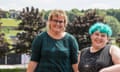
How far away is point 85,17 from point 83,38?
3.91 metres

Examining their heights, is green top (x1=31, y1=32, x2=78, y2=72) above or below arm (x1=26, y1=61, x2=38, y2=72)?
above

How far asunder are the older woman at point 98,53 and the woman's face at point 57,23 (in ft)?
1.42

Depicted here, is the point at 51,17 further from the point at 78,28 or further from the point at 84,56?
the point at 78,28

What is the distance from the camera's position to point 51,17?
467 cm

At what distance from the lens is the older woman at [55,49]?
4.66m

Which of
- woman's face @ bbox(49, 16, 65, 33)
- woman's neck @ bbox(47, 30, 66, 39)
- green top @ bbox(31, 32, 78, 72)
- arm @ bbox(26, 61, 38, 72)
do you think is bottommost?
arm @ bbox(26, 61, 38, 72)

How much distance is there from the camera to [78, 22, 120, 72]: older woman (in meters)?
4.11

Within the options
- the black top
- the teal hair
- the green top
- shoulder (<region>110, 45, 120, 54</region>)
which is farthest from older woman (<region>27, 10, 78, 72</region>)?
shoulder (<region>110, 45, 120, 54</region>)

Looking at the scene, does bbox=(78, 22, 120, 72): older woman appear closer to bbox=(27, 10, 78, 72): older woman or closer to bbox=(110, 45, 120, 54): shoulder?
bbox=(110, 45, 120, 54): shoulder

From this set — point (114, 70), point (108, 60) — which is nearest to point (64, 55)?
point (108, 60)

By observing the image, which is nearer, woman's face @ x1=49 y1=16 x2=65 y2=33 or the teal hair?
the teal hair

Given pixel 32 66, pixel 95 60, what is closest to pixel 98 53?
pixel 95 60

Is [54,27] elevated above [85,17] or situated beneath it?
elevated above

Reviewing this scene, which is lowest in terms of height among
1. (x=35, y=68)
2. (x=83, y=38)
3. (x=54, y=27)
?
(x=83, y=38)
